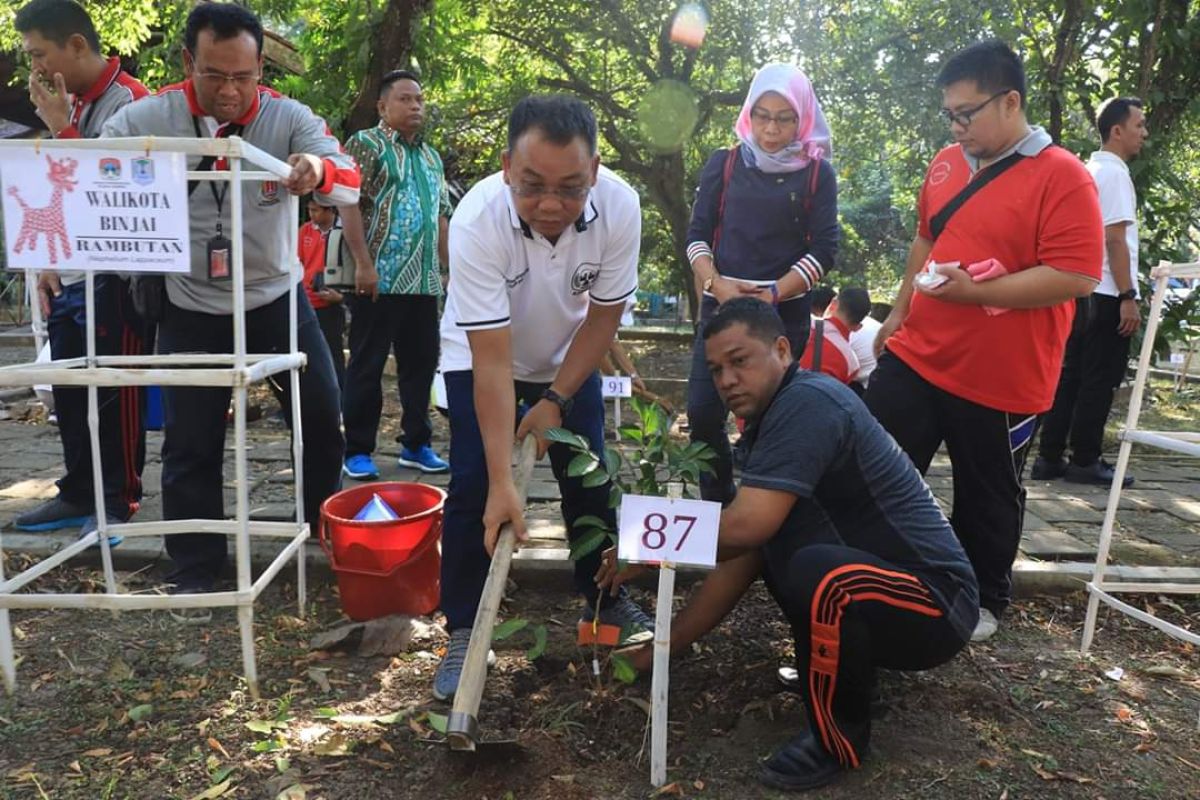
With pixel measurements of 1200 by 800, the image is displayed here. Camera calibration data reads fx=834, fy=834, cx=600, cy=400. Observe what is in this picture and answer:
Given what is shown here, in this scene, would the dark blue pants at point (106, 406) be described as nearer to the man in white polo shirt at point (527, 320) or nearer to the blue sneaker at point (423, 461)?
the blue sneaker at point (423, 461)

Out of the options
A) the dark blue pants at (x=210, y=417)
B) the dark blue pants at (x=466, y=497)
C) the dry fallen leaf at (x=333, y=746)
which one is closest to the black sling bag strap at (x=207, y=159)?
→ the dark blue pants at (x=210, y=417)

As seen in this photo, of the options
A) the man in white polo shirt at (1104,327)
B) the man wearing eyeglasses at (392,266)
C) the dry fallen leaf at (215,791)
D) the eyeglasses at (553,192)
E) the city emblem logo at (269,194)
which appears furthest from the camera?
the man in white polo shirt at (1104,327)

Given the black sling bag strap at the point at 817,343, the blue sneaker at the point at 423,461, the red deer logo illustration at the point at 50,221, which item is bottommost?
the blue sneaker at the point at 423,461

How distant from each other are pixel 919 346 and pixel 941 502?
2.00 m

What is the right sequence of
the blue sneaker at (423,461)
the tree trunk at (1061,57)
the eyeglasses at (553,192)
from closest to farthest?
the eyeglasses at (553,192)
the blue sneaker at (423,461)
the tree trunk at (1061,57)

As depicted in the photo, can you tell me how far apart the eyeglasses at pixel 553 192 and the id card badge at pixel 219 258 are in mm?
1152

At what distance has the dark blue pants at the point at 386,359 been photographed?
4.29 m

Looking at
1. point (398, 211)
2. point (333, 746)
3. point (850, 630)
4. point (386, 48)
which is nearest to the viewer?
point (850, 630)

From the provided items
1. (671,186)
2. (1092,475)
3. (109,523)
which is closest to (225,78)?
(109,523)

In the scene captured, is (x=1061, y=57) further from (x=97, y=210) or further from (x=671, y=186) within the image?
(x=97, y=210)

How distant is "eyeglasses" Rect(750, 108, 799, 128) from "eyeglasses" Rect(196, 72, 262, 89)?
1865 millimetres

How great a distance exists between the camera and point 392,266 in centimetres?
427

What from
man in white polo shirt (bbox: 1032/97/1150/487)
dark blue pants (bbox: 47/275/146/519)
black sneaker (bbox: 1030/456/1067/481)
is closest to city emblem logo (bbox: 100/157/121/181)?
dark blue pants (bbox: 47/275/146/519)

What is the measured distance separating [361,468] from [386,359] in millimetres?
595
